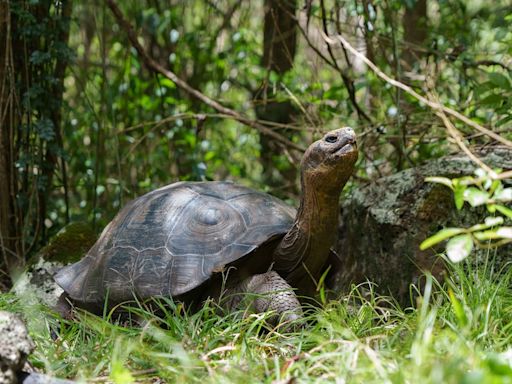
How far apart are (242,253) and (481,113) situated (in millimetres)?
2948

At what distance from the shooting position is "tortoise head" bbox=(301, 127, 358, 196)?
2.97 m

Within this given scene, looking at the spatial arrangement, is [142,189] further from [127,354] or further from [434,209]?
[127,354]

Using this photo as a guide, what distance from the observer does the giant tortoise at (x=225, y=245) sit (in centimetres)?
303

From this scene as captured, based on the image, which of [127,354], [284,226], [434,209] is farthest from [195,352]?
[434,209]

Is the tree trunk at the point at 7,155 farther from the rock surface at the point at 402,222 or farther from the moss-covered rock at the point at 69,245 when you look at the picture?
the rock surface at the point at 402,222

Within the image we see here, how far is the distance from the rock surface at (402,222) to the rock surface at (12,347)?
1770mm

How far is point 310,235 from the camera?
10.3ft

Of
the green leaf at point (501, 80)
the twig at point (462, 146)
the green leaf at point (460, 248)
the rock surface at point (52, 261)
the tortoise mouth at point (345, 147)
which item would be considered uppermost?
the green leaf at point (501, 80)

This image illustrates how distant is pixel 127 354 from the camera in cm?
218

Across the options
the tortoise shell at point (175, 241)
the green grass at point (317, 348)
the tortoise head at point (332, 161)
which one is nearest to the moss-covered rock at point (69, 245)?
the tortoise shell at point (175, 241)

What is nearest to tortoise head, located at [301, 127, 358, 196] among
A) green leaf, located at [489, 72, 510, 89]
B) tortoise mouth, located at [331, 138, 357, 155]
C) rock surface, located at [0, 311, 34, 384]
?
tortoise mouth, located at [331, 138, 357, 155]

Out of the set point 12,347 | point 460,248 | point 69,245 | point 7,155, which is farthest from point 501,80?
point 7,155

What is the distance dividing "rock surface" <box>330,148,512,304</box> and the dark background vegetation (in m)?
0.34

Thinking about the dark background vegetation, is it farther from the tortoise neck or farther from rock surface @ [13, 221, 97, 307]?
the tortoise neck
